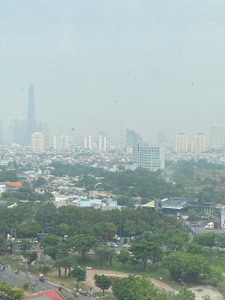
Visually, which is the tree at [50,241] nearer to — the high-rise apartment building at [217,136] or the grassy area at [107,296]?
the grassy area at [107,296]

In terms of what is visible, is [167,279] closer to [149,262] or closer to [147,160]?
[149,262]

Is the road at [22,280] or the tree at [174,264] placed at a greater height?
the tree at [174,264]

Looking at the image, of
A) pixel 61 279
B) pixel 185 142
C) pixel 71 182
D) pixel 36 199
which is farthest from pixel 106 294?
pixel 185 142

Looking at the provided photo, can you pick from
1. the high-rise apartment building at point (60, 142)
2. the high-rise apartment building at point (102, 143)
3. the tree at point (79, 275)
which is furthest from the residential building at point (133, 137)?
the tree at point (79, 275)

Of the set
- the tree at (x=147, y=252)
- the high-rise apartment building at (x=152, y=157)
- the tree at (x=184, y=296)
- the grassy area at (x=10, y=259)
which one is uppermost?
the high-rise apartment building at (x=152, y=157)

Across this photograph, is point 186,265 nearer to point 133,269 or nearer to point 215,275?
point 215,275

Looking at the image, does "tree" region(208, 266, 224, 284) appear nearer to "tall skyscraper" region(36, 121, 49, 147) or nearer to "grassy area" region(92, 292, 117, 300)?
"grassy area" region(92, 292, 117, 300)

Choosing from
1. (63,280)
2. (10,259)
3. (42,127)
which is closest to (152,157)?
(10,259)
